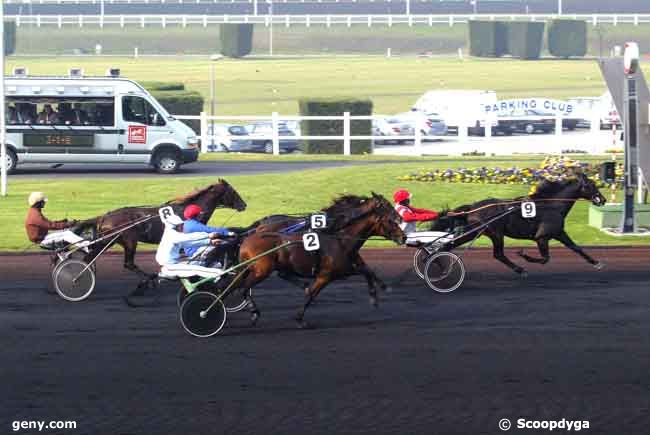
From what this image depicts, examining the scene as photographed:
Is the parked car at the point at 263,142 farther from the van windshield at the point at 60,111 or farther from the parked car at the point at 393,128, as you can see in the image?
the van windshield at the point at 60,111

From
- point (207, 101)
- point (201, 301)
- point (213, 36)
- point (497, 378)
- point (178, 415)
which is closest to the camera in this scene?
point (178, 415)

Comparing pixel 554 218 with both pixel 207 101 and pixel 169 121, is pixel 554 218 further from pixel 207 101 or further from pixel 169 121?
pixel 207 101

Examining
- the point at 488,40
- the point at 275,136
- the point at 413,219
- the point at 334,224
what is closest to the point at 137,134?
the point at 275,136

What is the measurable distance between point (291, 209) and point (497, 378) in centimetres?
1172

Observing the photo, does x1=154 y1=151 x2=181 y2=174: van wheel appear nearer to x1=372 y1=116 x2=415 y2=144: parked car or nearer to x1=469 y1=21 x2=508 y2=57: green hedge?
x1=372 y1=116 x2=415 y2=144: parked car

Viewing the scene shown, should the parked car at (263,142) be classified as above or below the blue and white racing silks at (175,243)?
above

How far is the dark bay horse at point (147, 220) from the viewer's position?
14.5 meters

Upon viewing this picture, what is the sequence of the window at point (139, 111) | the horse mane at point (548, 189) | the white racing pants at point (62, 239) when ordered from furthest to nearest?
the window at point (139, 111), the horse mane at point (548, 189), the white racing pants at point (62, 239)

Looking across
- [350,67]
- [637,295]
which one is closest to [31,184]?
[637,295]

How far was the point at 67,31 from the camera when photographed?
88750 mm

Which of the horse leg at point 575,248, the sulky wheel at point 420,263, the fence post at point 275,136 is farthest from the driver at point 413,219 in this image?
the fence post at point 275,136

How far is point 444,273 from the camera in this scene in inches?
583

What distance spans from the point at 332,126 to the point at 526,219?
20.6m

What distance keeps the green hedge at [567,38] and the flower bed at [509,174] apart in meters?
56.0
